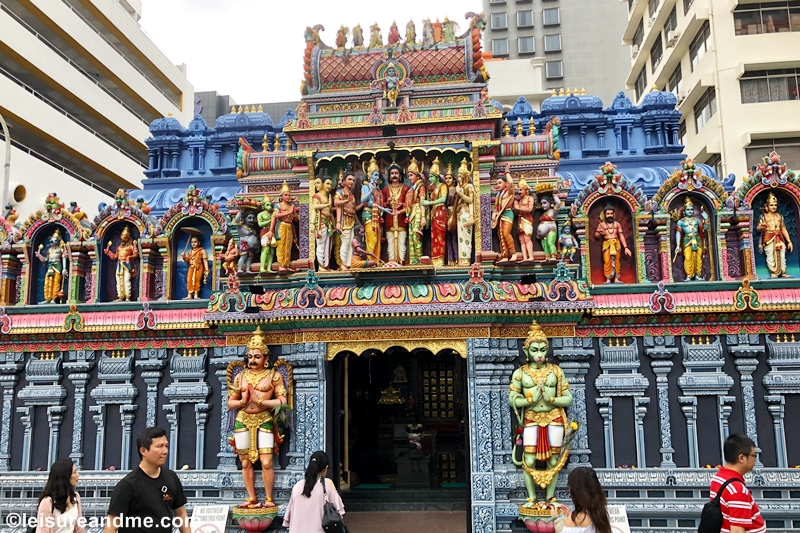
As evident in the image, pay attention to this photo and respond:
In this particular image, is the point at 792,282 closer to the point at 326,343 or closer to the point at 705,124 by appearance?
the point at 326,343

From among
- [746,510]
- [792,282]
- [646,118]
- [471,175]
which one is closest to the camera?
[746,510]

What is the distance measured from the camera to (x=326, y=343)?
1197 cm

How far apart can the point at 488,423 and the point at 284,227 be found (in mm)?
4996

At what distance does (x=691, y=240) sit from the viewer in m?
12.1

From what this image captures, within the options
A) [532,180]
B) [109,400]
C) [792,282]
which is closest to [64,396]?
[109,400]

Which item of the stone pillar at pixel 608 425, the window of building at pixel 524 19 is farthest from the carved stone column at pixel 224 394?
the window of building at pixel 524 19

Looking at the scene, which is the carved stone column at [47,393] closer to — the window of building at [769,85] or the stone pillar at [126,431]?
the stone pillar at [126,431]

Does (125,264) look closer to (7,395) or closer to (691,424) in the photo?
(7,395)

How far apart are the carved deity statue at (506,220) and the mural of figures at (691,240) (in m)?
2.87

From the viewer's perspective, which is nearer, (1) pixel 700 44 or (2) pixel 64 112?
(2) pixel 64 112

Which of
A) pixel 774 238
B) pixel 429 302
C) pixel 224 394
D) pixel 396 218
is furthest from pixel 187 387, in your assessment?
pixel 774 238

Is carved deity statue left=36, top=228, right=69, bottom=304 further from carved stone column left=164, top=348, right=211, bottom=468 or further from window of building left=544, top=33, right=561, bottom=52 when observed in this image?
window of building left=544, top=33, right=561, bottom=52

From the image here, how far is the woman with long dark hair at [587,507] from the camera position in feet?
16.3

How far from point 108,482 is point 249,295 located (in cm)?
434
